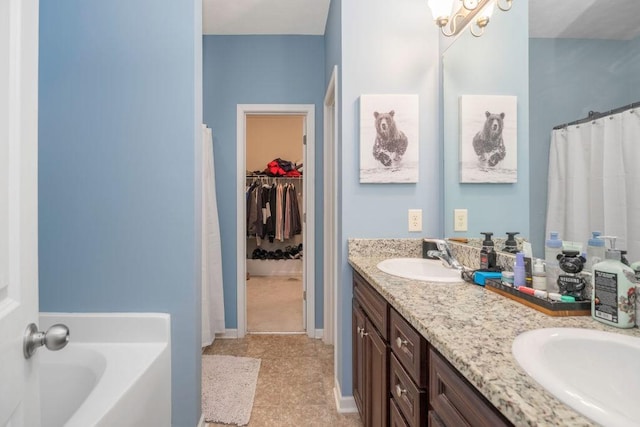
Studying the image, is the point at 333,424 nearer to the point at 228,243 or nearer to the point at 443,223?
the point at 443,223

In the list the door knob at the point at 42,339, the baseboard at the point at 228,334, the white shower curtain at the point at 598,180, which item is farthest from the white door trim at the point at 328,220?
the door knob at the point at 42,339

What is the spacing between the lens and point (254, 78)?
2920 millimetres

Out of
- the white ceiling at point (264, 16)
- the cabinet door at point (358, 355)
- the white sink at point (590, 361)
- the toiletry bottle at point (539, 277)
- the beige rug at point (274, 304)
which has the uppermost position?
the white ceiling at point (264, 16)

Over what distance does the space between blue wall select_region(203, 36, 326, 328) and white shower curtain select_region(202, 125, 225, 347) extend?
0.21 m

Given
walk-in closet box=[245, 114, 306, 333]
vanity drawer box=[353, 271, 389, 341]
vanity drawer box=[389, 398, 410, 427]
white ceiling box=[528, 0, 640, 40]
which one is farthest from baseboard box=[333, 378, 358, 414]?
walk-in closet box=[245, 114, 306, 333]

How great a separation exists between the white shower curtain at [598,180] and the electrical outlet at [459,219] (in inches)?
23.3

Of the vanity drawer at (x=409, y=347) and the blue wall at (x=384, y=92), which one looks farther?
the blue wall at (x=384, y=92)

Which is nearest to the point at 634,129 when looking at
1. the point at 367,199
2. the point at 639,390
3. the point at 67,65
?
the point at 639,390

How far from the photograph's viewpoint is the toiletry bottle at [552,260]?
109 centimetres

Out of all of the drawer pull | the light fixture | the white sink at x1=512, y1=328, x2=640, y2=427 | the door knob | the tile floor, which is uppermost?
the light fixture

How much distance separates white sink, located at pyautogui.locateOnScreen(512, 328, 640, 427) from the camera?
0.65 m

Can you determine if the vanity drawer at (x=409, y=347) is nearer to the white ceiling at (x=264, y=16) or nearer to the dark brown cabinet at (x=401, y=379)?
the dark brown cabinet at (x=401, y=379)

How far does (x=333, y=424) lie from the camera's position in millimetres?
1812

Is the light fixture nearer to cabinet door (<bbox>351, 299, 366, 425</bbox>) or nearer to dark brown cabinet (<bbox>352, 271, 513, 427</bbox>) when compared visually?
dark brown cabinet (<bbox>352, 271, 513, 427</bbox>)
